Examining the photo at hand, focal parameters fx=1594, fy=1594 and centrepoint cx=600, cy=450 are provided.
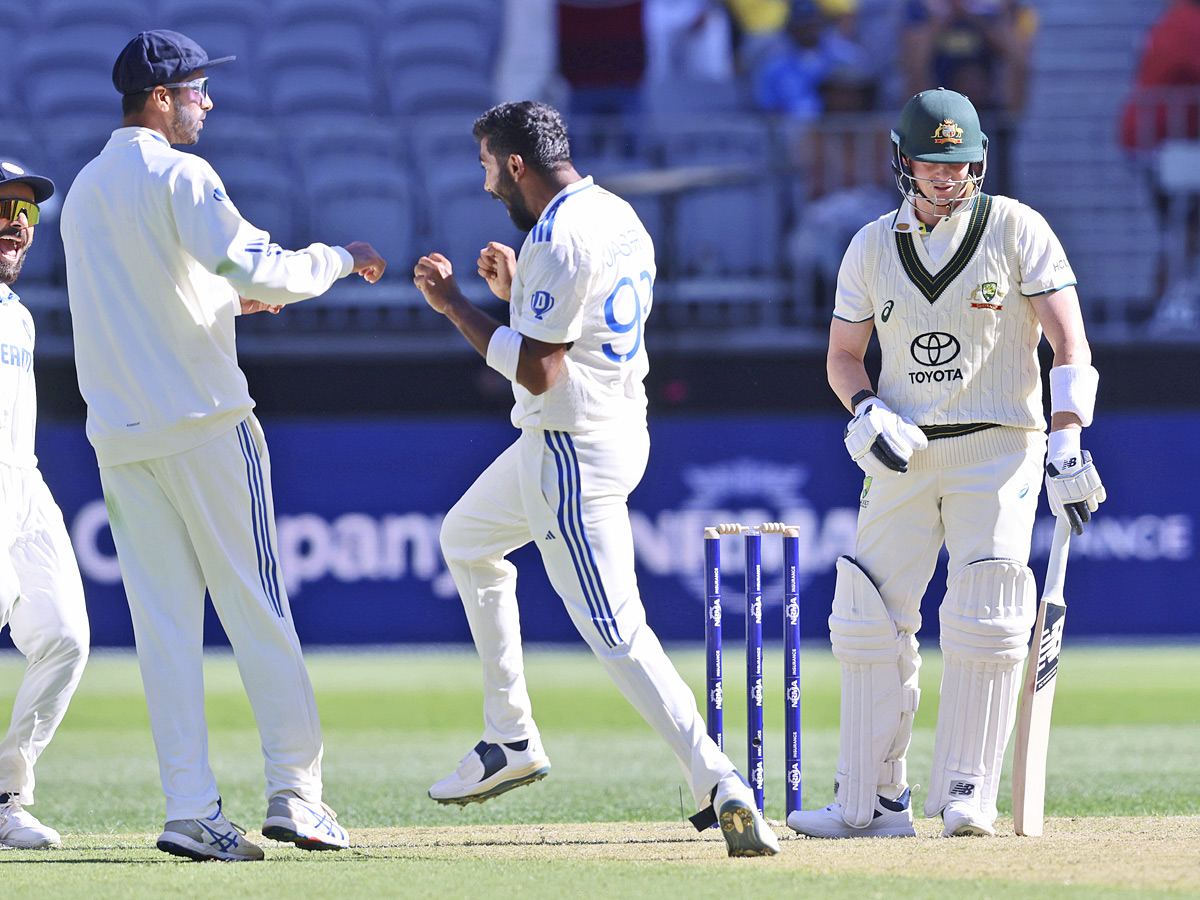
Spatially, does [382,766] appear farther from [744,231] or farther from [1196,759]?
[744,231]

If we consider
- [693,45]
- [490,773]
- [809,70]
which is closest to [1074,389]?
[490,773]

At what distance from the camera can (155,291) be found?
12.9ft

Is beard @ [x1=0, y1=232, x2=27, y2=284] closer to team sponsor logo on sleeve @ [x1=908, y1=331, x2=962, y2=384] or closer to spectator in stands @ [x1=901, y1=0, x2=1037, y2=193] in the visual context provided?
team sponsor logo on sleeve @ [x1=908, y1=331, x2=962, y2=384]

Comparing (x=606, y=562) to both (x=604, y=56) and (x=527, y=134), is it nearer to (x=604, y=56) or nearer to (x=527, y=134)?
(x=527, y=134)

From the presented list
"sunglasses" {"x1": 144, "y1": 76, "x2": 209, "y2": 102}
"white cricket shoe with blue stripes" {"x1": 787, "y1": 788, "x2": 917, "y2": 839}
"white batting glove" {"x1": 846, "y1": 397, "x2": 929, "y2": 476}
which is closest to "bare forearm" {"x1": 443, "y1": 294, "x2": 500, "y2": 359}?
"sunglasses" {"x1": 144, "y1": 76, "x2": 209, "y2": 102}

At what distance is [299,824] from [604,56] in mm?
9080

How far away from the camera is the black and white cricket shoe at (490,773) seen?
4316 mm

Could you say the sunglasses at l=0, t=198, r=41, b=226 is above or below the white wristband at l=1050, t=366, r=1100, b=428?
above

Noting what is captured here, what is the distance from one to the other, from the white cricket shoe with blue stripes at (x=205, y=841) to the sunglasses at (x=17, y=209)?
1.85 meters

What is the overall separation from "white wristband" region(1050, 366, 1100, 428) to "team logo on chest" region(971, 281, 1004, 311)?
0.78ft

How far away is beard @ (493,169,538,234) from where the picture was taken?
4.10 metres

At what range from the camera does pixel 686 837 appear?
4.31 meters

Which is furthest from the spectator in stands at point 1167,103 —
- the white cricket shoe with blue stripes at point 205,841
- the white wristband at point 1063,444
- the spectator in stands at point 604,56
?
the white cricket shoe with blue stripes at point 205,841

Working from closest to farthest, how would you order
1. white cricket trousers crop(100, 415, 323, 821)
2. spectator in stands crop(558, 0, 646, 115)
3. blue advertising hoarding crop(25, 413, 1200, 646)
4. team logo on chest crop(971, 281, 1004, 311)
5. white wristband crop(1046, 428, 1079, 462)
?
white cricket trousers crop(100, 415, 323, 821), white wristband crop(1046, 428, 1079, 462), team logo on chest crop(971, 281, 1004, 311), blue advertising hoarding crop(25, 413, 1200, 646), spectator in stands crop(558, 0, 646, 115)
